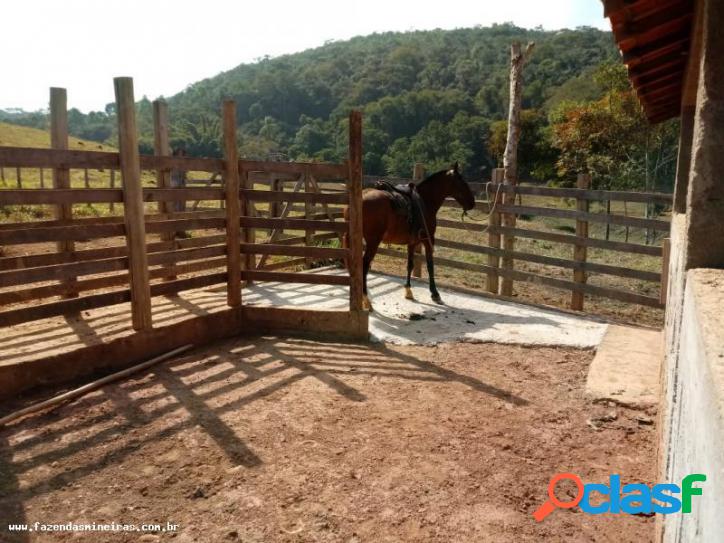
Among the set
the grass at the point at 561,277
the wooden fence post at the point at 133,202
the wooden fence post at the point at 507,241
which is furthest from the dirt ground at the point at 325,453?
the grass at the point at 561,277

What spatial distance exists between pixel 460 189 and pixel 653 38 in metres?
4.76

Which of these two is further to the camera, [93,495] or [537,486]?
[537,486]

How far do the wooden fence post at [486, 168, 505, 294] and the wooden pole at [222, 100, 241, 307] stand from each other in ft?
13.1

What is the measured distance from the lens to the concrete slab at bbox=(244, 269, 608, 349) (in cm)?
592

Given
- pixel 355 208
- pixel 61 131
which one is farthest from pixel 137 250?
pixel 355 208

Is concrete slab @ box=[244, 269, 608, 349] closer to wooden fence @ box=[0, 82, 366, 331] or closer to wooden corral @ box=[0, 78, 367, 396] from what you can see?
wooden fence @ box=[0, 82, 366, 331]

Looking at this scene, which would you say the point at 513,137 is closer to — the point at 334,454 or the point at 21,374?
the point at 334,454

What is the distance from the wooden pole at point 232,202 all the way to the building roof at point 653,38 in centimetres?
377

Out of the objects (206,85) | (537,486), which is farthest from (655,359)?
(206,85)

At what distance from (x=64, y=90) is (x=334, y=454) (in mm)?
4599

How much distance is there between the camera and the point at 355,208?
5680 millimetres

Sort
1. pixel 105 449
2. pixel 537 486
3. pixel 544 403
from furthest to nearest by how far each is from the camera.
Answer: pixel 544 403 < pixel 105 449 < pixel 537 486

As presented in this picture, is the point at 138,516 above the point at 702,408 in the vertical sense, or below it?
below

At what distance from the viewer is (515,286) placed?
10.4m
